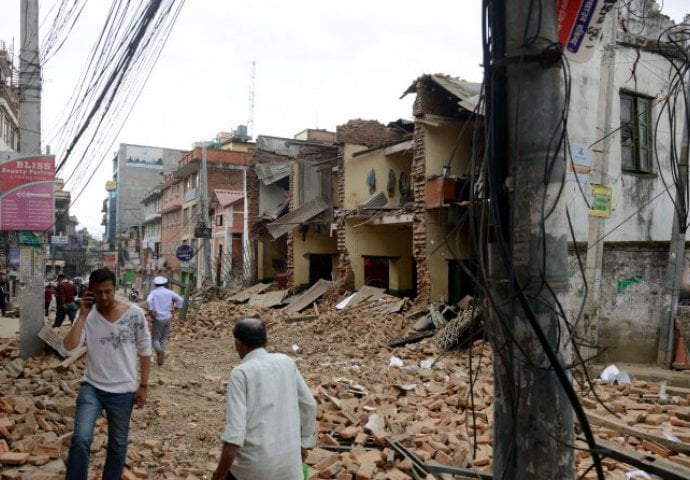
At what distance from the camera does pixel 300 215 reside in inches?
801

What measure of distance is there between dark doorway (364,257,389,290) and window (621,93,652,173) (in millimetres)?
8748

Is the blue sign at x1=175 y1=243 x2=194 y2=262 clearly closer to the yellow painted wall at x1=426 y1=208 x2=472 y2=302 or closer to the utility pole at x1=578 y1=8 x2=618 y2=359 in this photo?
the yellow painted wall at x1=426 y1=208 x2=472 y2=302

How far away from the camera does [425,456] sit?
5.13 meters

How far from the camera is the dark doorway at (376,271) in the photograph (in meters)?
18.7

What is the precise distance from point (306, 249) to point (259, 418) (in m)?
19.3

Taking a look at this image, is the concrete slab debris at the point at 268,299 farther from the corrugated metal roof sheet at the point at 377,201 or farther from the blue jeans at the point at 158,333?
the blue jeans at the point at 158,333

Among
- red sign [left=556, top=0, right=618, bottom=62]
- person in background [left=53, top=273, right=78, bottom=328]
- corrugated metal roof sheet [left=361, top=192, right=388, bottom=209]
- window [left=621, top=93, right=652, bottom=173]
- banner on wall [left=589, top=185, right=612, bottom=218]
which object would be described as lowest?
person in background [left=53, top=273, right=78, bottom=328]

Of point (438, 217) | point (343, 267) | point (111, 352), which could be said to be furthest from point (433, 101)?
point (111, 352)

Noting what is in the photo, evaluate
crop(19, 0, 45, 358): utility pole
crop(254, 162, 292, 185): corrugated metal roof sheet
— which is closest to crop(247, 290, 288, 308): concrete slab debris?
crop(254, 162, 292, 185): corrugated metal roof sheet

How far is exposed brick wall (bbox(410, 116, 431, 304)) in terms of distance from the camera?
47.2 ft

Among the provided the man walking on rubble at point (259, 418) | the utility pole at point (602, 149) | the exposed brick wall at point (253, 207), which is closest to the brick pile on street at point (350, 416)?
the man walking on rubble at point (259, 418)

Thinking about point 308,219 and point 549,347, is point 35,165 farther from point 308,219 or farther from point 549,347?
point 308,219

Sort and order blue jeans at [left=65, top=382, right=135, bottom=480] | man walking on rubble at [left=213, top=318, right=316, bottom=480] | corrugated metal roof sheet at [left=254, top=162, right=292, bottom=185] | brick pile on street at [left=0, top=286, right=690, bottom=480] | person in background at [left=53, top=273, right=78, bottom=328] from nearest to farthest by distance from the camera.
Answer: man walking on rubble at [left=213, top=318, right=316, bottom=480]
blue jeans at [left=65, top=382, right=135, bottom=480]
brick pile on street at [left=0, top=286, right=690, bottom=480]
person in background at [left=53, top=273, right=78, bottom=328]
corrugated metal roof sheet at [left=254, top=162, right=292, bottom=185]

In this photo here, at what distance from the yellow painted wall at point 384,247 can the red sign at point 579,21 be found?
597 inches
